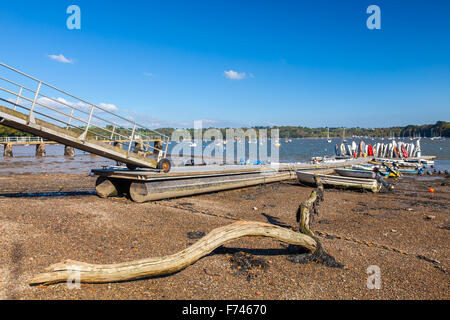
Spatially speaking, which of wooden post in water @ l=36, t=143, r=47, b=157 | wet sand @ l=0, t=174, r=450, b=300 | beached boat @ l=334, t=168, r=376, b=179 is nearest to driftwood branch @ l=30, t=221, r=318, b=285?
wet sand @ l=0, t=174, r=450, b=300

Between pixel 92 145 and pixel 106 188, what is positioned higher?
pixel 92 145

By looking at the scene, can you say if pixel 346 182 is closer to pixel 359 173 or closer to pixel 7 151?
pixel 359 173

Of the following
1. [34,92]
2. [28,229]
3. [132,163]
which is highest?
[34,92]

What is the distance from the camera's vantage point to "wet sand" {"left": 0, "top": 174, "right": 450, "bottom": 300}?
5.37 m

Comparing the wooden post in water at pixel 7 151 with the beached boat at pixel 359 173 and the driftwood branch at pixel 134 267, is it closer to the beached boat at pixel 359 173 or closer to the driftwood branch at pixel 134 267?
the beached boat at pixel 359 173

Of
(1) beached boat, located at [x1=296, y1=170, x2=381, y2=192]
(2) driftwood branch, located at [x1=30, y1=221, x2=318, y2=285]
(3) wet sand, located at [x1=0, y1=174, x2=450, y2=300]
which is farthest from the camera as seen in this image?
(1) beached boat, located at [x1=296, y1=170, x2=381, y2=192]

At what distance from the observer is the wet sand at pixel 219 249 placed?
5371 millimetres

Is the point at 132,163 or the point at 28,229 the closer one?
the point at 28,229

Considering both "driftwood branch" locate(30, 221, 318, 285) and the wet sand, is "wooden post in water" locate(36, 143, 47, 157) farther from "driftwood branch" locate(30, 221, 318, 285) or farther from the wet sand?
"driftwood branch" locate(30, 221, 318, 285)
